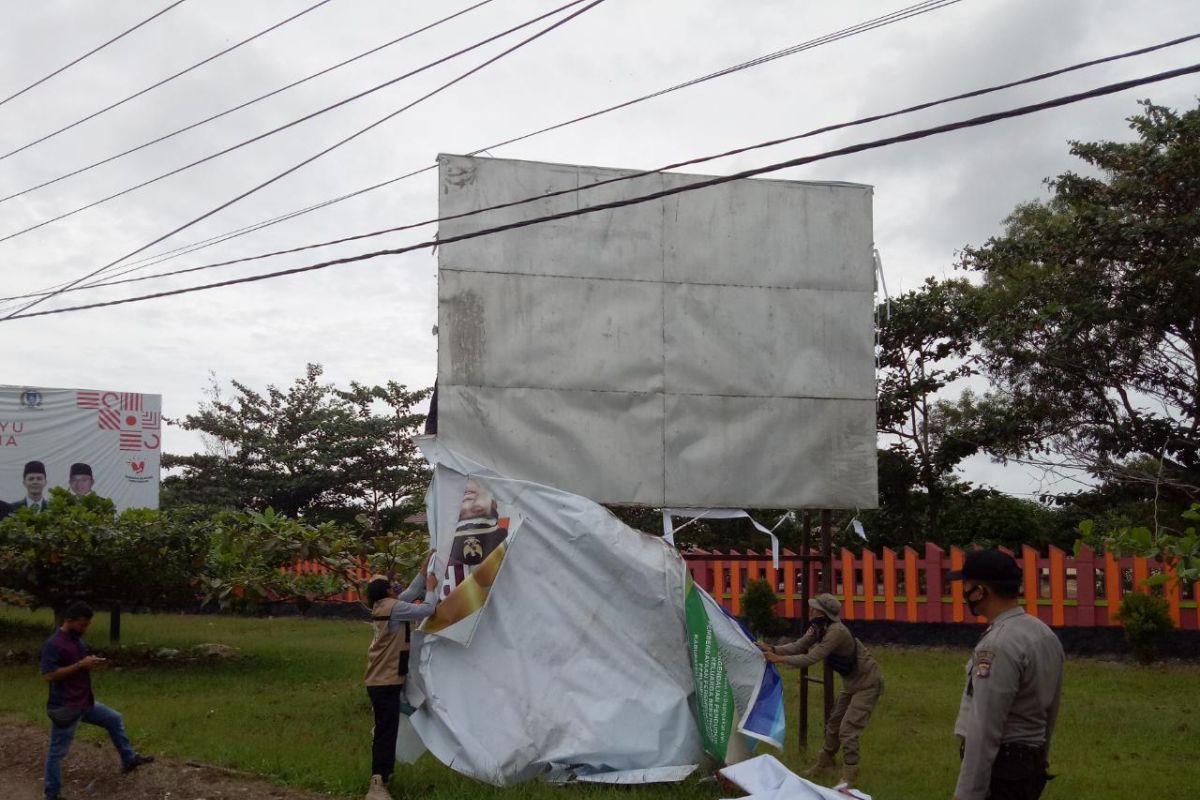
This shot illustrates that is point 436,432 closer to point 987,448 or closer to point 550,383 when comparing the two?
point 550,383

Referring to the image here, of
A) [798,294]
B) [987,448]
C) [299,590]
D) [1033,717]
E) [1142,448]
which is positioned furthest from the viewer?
[987,448]

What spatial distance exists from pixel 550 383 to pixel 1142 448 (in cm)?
1374

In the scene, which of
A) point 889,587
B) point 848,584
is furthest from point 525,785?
point 848,584

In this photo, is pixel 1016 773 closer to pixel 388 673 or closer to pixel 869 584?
pixel 388 673

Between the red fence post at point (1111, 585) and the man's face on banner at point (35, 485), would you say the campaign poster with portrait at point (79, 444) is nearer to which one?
the man's face on banner at point (35, 485)

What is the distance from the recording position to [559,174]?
8977mm

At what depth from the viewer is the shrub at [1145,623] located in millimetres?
14688

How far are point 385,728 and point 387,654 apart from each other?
20.7 inches

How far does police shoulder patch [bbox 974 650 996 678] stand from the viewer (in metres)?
4.18

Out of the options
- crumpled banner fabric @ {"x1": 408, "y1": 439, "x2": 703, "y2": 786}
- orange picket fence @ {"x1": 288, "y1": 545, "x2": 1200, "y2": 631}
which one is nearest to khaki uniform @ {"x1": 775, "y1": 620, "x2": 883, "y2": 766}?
crumpled banner fabric @ {"x1": 408, "y1": 439, "x2": 703, "y2": 786}

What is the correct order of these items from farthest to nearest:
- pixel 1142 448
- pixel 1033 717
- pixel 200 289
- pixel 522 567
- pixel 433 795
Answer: pixel 1142 448
pixel 200 289
pixel 522 567
pixel 433 795
pixel 1033 717

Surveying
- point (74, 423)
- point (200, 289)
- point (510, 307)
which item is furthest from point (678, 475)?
point (74, 423)

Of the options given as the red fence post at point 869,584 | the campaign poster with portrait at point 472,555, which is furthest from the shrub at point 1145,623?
the campaign poster with portrait at point 472,555

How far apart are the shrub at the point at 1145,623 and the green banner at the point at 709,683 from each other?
29.7 ft
